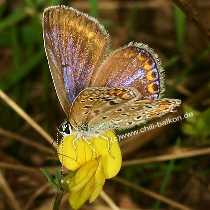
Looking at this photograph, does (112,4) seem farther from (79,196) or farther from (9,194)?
(79,196)

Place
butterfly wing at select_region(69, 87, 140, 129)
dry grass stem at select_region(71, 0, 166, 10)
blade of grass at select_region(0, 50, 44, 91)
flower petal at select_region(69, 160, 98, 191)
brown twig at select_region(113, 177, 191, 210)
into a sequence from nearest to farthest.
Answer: flower petal at select_region(69, 160, 98, 191), butterfly wing at select_region(69, 87, 140, 129), brown twig at select_region(113, 177, 191, 210), blade of grass at select_region(0, 50, 44, 91), dry grass stem at select_region(71, 0, 166, 10)

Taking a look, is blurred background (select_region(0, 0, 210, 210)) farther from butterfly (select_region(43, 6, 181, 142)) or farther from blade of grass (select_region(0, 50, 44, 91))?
butterfly (select_region(43, 6, 181, 142))

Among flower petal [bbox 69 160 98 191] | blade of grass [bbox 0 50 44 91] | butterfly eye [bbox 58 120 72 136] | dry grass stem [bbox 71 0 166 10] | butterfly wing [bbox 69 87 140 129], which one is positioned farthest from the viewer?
dry grass stem [bbox 71 0 166 10]

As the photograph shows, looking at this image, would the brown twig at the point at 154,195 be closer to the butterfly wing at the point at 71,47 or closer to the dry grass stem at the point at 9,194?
the dry grass stem at the point at 9,194

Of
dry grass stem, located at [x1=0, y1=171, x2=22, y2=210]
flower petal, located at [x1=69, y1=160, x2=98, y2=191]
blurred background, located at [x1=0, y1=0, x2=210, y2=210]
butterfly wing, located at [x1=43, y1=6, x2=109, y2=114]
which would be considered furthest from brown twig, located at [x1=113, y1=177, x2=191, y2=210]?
flower petal, located at [x1=69, y1=160, x2=98, y2=191]

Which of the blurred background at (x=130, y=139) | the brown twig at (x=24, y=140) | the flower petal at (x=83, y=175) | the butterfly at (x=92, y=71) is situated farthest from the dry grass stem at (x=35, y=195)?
the flower petal at (x=83, y=175)
